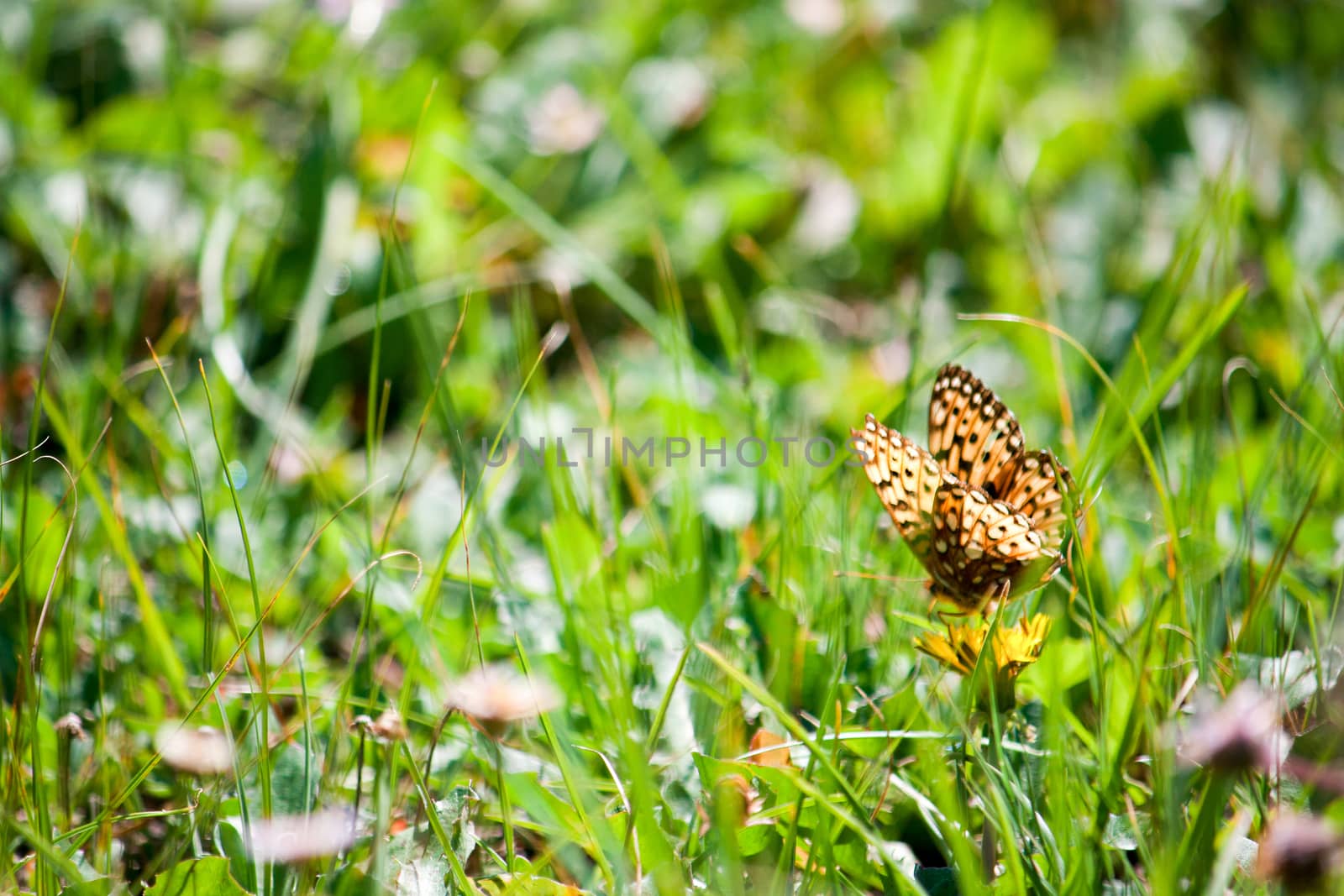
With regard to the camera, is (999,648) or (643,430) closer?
(999,648)

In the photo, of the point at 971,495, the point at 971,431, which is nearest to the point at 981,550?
the point at 971,495

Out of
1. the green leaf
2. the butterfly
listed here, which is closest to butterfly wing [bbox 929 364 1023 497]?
the butterfly

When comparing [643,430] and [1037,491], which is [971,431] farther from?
[643,430]

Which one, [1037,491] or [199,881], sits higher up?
[1037,491]

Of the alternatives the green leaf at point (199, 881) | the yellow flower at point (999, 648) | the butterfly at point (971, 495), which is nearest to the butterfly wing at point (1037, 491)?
the butterfly at point (971, 495)

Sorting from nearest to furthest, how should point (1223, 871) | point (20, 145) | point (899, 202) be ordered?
point (1223, 871) < point (20, 145) < point (899, 202)

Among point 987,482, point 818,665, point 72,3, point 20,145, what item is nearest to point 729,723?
point 818,665

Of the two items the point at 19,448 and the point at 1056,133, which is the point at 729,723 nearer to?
the point at 19,448
